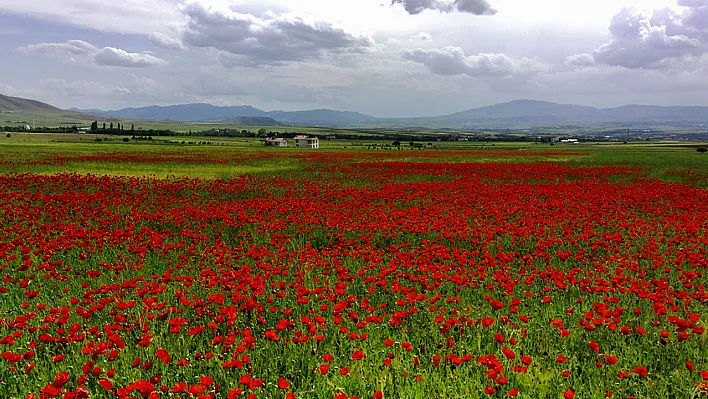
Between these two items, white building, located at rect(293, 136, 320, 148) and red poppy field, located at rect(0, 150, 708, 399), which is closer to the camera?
red poppy field, located at rect(0, 150, 708, 399)

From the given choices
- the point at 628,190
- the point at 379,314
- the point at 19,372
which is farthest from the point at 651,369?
the point at 628,190

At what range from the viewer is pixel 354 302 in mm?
6375

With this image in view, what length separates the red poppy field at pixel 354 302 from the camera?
458 cm

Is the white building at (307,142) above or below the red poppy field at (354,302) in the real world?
above

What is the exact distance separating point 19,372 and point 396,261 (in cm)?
564

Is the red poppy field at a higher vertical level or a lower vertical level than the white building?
lower

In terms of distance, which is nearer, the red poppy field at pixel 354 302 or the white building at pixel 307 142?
the red poppy field at pixel 354 302

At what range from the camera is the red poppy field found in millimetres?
4582

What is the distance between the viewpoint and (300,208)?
14312mm

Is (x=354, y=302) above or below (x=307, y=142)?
below

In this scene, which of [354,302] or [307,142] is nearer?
[354,302]

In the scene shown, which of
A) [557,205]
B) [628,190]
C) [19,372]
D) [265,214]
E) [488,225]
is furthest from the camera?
[628,190]

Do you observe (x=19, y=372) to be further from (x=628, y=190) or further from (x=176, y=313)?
(x=628, y=190)

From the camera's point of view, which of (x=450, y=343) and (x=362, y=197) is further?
(x=362, y=197)
